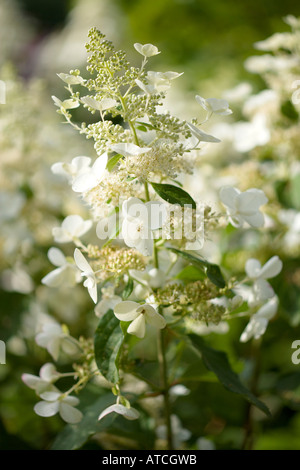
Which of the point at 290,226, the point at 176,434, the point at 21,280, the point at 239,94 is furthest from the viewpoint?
the point at 21,280

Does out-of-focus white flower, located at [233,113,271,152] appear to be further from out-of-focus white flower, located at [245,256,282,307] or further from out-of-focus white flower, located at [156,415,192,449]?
out-of-focus white flower, located at [156,415,192,449]

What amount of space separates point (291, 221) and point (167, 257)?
0.40m

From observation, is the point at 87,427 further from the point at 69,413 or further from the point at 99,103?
the point at 99,103

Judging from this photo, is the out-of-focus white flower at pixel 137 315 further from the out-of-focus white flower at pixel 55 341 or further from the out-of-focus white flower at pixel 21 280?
the out-of-focus white flower at pixel 21 280

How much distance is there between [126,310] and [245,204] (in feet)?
0.66

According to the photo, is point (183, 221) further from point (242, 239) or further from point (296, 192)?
point (242, 239)

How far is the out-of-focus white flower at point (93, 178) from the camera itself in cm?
53

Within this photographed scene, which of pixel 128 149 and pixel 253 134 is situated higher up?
pixel 128 149

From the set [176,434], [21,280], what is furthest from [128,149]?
[21,280]

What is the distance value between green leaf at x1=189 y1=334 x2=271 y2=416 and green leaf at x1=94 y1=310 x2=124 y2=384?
0.11 m

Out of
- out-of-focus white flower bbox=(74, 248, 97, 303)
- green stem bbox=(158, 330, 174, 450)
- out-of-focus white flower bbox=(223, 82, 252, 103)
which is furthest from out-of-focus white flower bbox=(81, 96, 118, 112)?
out-of-focus white flower bbox=(223, 82, 252, 103)

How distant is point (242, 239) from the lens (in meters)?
1.24

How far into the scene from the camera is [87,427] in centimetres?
65
